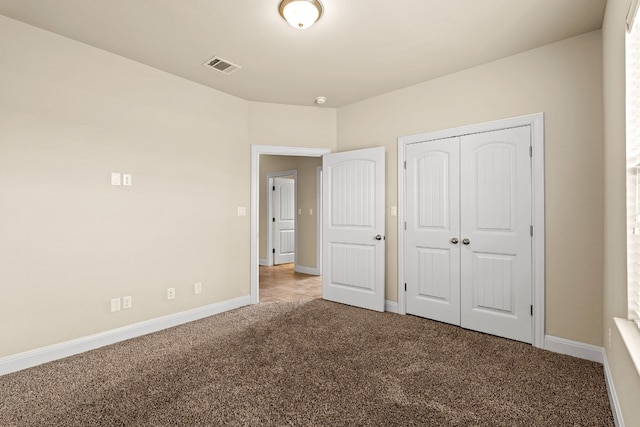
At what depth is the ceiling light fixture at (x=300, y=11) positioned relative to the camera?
2.20m

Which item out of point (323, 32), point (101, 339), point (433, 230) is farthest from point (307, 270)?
point (323, 32)

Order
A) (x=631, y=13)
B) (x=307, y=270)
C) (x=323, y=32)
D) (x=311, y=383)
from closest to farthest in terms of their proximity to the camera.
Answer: (x=631, y=13) < (x=311, y=383) < (x=323, y=32) < (x=307, y=270)

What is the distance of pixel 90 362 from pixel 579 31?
4.74m

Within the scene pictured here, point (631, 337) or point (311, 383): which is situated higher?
point (631, 337)

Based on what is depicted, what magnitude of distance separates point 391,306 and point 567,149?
7.78 feet

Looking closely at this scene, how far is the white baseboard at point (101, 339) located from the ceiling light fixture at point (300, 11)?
3.04 m

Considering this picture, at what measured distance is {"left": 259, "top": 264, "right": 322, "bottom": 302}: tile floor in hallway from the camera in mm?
4688

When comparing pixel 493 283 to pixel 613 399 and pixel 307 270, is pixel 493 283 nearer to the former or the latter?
pixel 613 399

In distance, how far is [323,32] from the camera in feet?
8.65

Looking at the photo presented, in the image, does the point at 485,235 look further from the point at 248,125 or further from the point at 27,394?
the point at 27,394

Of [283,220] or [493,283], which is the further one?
[283,220]

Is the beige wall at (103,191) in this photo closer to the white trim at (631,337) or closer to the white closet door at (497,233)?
the white closet door at (497,233)

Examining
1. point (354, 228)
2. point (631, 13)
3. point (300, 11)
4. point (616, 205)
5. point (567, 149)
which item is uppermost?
point (300, 11)

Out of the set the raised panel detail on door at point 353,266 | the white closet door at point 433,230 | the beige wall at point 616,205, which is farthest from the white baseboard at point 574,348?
the raised panel detail on door at point 353,266
